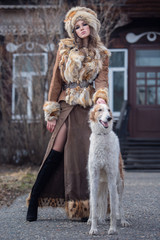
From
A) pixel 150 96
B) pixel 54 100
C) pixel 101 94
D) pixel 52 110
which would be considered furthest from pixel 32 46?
pixel 101 94

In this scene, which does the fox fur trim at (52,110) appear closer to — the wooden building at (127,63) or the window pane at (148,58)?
the wooden building at (127,63)

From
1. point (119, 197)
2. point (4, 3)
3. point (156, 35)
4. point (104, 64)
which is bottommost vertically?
point (119, 197)

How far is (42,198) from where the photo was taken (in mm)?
4988

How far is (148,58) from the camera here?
14.5m

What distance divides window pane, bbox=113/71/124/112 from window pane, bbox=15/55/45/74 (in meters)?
3.27

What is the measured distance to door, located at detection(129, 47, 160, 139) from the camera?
14.4 metres

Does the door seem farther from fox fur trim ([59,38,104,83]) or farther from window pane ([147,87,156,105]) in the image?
fox fur trim ([59,38,104,83])

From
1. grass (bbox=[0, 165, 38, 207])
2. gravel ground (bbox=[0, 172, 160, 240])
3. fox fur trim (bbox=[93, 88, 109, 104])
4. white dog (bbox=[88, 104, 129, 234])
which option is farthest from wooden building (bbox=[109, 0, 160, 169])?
white dog (bbox=[88, 104, 129, 234])

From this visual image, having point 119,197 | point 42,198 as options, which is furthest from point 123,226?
point 42,198

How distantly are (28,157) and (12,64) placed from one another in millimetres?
2615

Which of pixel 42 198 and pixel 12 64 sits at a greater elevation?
pixel 12 64

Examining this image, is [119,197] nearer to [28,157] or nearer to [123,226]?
[123,226]

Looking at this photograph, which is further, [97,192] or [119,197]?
[119,197]

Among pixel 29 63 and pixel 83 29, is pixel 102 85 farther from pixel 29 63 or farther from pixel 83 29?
pixel 29 63
